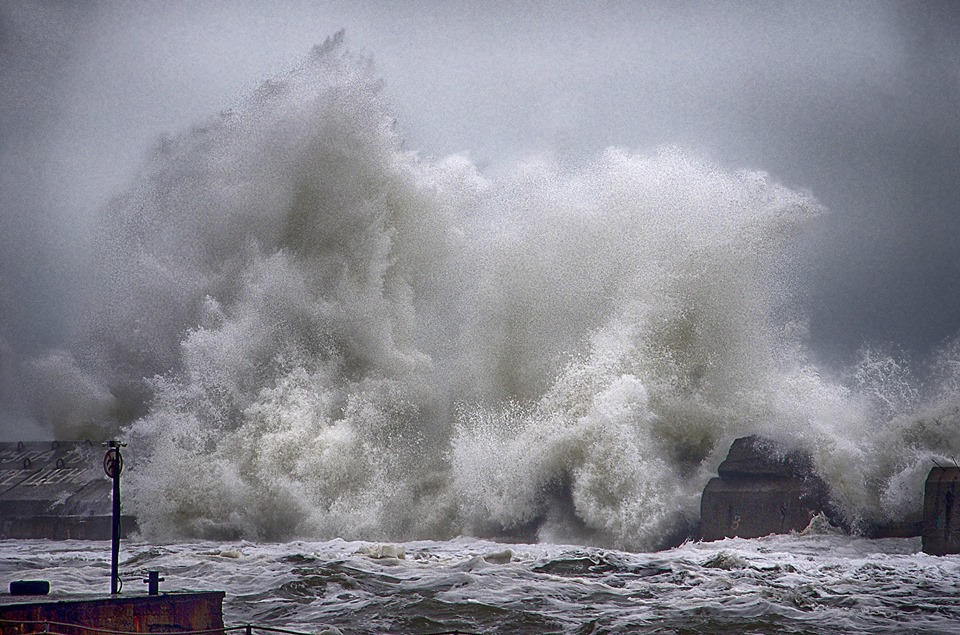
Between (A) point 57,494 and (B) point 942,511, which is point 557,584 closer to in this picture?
(B) point 942,511

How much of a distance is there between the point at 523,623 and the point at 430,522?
13587 mm

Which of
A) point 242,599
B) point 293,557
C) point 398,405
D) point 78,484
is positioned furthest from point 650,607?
point 78,484

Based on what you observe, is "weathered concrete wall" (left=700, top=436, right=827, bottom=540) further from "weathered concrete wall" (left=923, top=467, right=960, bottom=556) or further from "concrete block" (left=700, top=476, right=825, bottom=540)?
"weathered concrete wall" (left=923, top=467, right=960, bottom=556)

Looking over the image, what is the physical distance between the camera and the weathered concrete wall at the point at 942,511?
76.4 feet

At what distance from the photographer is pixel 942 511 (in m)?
23.6

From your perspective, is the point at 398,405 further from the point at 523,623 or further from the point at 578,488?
the point at 523,623

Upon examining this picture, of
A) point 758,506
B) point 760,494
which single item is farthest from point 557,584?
point 760,494

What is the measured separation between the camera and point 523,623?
1788 centimetres

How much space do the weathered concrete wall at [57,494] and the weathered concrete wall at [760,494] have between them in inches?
697

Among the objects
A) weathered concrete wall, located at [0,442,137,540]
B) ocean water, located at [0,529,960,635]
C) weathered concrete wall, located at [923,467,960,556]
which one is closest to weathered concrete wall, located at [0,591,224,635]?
ocean water, located at [0,529,960,635]

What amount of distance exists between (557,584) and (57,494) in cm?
2222

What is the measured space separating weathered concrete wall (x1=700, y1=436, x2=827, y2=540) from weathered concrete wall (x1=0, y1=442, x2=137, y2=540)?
58.1 feet

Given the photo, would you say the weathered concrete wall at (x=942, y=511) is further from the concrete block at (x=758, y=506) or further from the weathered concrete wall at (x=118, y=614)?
the weathered concrete wall at (x=118, y=614)

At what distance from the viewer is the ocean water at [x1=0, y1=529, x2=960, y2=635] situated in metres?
17.7
